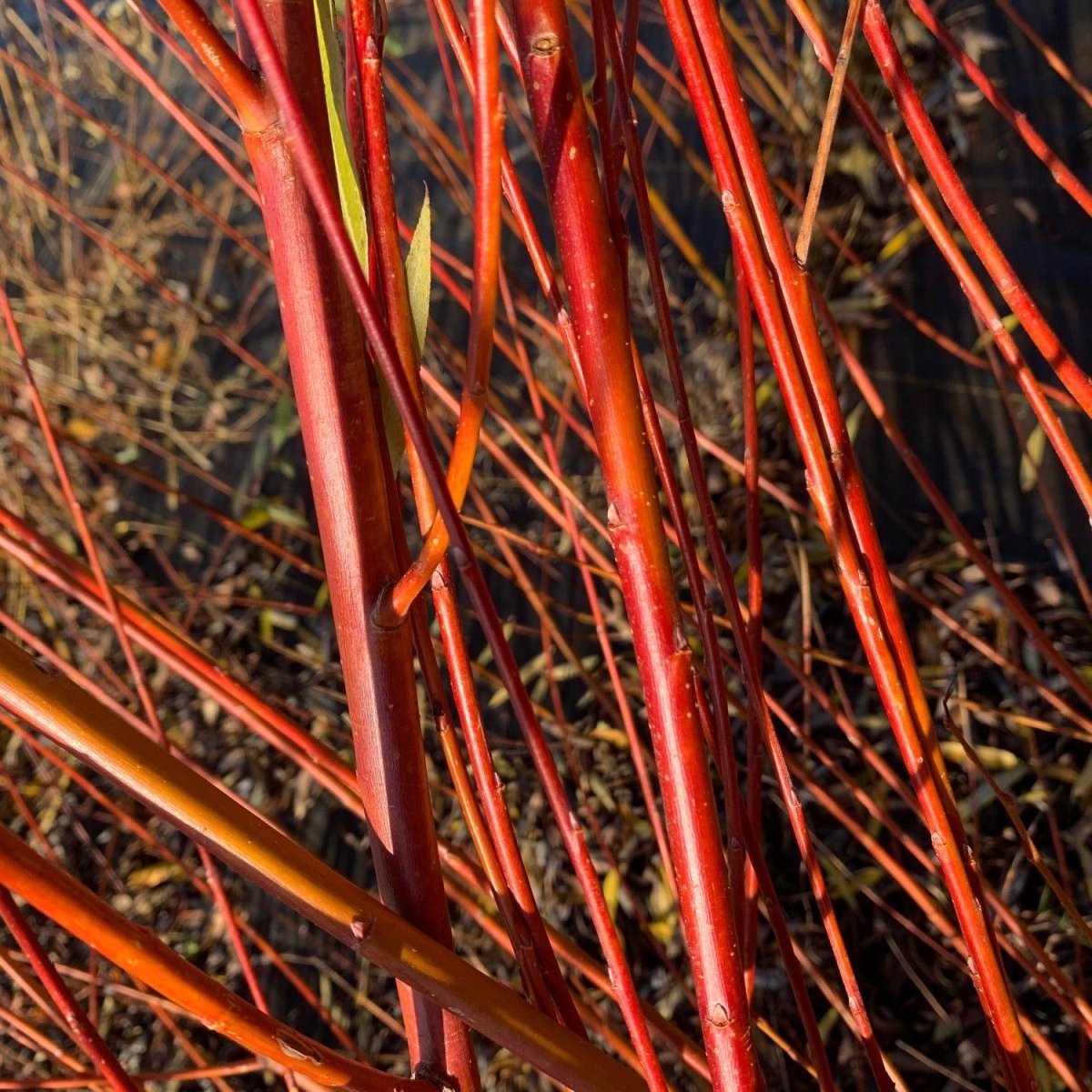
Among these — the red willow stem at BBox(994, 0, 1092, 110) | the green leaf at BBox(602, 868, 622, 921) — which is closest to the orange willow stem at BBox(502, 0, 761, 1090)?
the red willow stem at BBox(994, 0, 1092, 110)

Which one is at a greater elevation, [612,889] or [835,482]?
[835,482]

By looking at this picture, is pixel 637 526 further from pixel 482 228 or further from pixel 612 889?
pixel 612 889

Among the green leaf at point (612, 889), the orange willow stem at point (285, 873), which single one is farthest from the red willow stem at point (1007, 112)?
the green leaf at point (612, 889)

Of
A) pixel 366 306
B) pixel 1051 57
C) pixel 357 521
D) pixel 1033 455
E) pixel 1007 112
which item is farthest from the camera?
pixel 1033 455

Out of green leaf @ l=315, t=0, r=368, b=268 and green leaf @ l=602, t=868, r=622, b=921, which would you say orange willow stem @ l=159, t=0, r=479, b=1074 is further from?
green leaf @ l=602, t=868, r=622, b=921

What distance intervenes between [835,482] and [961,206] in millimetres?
102

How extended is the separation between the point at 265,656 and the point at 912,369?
1.22m

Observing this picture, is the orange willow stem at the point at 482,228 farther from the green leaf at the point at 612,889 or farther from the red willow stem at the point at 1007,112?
the green leaf at the point at 612,889

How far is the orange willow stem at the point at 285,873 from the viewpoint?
206 millimetres

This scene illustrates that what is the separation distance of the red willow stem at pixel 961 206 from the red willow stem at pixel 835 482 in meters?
0.06

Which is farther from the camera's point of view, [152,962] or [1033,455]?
[1033,455]

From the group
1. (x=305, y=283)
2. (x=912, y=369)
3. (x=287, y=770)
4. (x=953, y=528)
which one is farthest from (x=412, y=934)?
(x=287, y=770)

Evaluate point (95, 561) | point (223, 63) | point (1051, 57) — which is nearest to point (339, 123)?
point (223, 63)

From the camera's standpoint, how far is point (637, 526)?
27 centimetres
